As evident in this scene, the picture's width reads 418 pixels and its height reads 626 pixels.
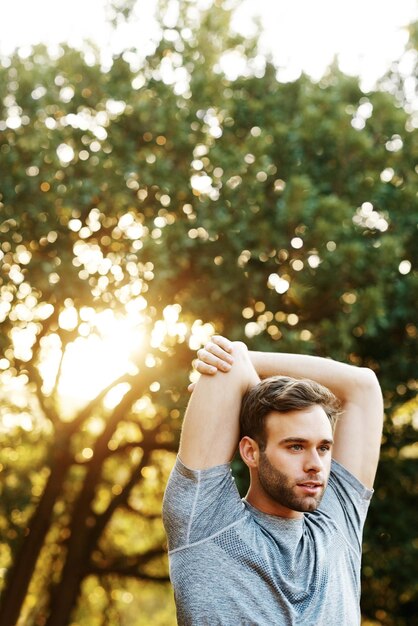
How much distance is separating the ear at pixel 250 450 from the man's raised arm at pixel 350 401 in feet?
1.17

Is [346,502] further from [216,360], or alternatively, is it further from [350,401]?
[216,360]

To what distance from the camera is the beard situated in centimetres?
228

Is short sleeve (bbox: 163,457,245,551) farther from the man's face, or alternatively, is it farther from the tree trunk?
the tree trunk

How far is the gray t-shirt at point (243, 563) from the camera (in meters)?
2.20

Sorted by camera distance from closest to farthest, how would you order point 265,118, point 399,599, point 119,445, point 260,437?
point 260,437
point 265,118
point 399,599
point 119,445

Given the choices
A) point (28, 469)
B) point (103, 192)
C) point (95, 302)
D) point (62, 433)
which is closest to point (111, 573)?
point (28, 469)

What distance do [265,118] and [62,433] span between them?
16.8ft

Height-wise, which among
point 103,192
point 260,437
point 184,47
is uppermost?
point 184,47

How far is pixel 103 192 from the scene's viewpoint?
9805 millimetres

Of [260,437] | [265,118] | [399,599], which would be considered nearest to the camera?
[260,437]

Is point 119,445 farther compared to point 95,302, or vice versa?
point 119,445

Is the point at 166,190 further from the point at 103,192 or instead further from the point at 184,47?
the point at 184,47

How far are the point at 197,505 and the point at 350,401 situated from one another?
2.31ft

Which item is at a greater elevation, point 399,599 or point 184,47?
point 184,47
